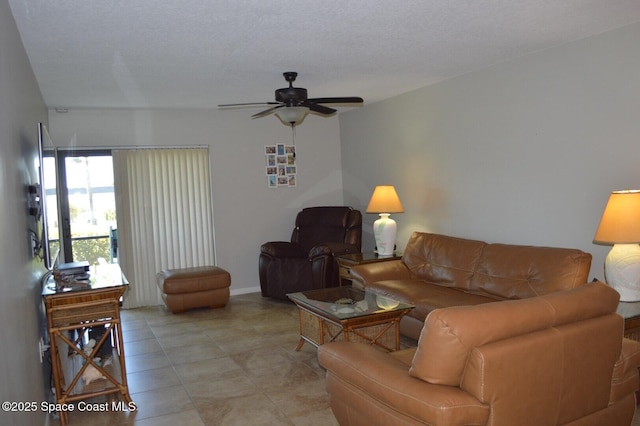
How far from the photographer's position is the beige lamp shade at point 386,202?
5.77m

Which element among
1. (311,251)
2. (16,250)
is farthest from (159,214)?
(16,250)

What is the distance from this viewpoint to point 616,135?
12.5 ft

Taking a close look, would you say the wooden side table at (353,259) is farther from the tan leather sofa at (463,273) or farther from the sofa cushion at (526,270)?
the sofa cushion at (526,270)

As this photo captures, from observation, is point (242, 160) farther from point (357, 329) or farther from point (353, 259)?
point (357, 329)

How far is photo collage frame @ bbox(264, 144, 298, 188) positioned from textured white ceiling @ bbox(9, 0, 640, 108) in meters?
1.94

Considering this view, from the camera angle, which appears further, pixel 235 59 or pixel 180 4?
pixel 235 59

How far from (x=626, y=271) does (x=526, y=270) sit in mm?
789

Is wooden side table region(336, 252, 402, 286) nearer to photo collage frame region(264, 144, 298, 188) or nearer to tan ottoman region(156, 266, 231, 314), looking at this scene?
tan ottoman region(156, 266, 231, 314)

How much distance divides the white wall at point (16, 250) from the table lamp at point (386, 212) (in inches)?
135

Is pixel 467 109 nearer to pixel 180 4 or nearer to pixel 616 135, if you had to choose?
pixel 616 135

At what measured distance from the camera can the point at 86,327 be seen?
3.43 m

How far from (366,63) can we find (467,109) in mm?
1312


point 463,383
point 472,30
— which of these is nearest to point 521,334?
point 463,383

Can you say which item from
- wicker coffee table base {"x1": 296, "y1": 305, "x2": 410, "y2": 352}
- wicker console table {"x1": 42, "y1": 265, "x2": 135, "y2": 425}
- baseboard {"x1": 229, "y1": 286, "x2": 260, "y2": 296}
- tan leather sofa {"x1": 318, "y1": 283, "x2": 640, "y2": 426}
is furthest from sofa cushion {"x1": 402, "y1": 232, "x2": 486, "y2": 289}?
wicker console table {"x1": 42, "y1": 265, "x2": 135, "y2": 425}
